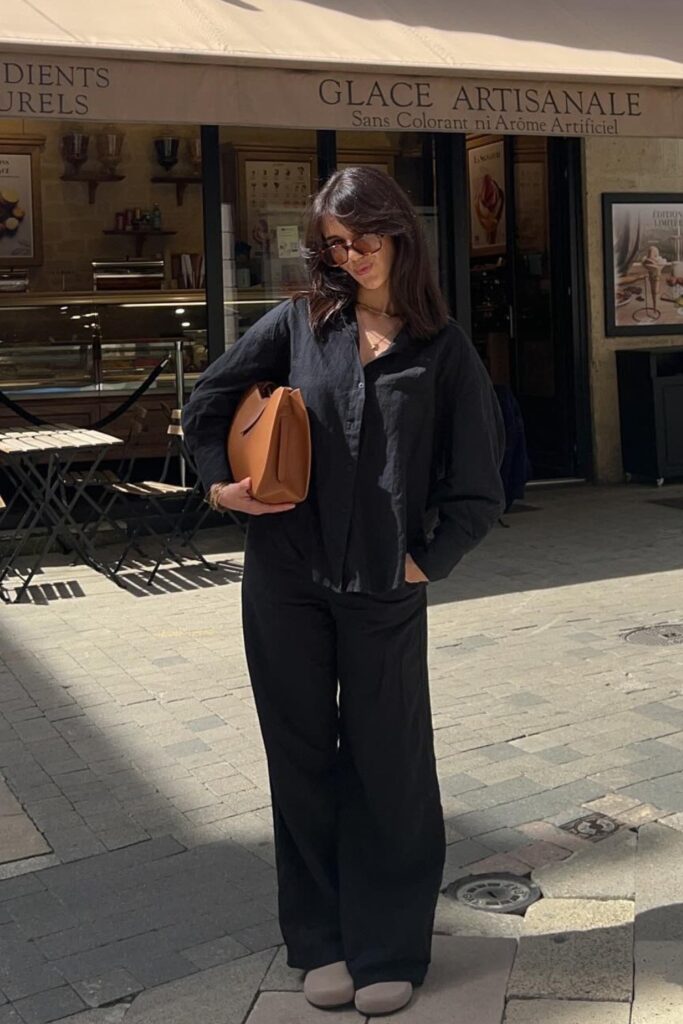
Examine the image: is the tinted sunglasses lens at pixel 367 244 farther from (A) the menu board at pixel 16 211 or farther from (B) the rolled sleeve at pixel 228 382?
(A) the menu board at pixel 16 211

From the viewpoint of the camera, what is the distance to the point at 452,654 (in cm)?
622

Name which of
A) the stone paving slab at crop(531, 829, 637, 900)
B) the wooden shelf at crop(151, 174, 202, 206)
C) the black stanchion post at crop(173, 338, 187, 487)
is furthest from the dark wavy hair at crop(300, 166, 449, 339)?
the wooden shelf at crop(151, 174, 202, 206)

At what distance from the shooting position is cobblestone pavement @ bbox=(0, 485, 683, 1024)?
3250 mm

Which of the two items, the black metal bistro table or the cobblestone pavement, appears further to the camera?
the black metal bistro table

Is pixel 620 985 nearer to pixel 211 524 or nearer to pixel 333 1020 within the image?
pixel 333 1020

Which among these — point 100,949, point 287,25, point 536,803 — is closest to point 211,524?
point 287,25

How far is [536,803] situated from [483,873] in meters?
0.56

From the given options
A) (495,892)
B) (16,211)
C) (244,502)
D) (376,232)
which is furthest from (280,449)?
(16,211)

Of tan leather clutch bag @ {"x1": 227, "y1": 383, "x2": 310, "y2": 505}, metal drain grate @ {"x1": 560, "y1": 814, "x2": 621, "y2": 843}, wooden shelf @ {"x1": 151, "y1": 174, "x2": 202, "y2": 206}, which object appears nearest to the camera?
tan leather clutch bag @ {"x1": 227, "y1": 383, "x2": 310, "y2": 505}

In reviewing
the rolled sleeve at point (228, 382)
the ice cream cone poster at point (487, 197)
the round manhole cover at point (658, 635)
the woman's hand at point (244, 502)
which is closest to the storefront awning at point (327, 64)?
the ice cream cone poster at point (487, 197)

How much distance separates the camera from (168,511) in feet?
31.1

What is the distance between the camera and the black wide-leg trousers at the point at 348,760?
3.07 metres

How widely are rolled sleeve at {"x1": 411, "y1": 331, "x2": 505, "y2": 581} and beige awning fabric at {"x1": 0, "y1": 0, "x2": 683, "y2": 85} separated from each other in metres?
4.71

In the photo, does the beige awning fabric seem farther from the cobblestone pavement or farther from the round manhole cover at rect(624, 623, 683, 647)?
the round manhole cover at rect(624, 623, 683, 647)
